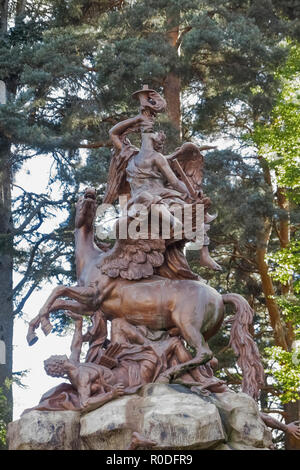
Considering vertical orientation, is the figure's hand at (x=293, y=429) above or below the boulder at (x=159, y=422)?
below

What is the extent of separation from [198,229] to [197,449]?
2382mm

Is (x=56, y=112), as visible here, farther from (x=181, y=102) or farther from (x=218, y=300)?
(x=218, y=300)

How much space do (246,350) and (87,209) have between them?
2.26 meters

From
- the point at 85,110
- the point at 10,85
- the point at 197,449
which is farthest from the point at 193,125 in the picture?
the point at 197,449

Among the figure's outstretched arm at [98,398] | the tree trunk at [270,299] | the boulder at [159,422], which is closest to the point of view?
the boulder at [159,422]

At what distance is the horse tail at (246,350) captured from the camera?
8.75 metres

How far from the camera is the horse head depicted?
9.23 m

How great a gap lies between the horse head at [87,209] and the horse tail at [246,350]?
1682mm

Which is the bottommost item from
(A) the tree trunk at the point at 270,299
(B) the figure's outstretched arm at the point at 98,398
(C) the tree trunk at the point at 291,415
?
(C) the tree trunk at the point at 291,415

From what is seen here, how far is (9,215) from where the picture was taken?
64.5ft

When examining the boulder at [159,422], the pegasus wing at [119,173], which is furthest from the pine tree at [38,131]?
the boulder at [159,422]

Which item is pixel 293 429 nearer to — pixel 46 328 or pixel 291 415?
pixel 46 328

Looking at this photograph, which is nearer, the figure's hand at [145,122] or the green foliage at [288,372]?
the figure's hand at [145,122]

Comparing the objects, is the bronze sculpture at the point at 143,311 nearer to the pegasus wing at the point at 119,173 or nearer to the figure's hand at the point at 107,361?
the figure's hand at the point at 107,361
